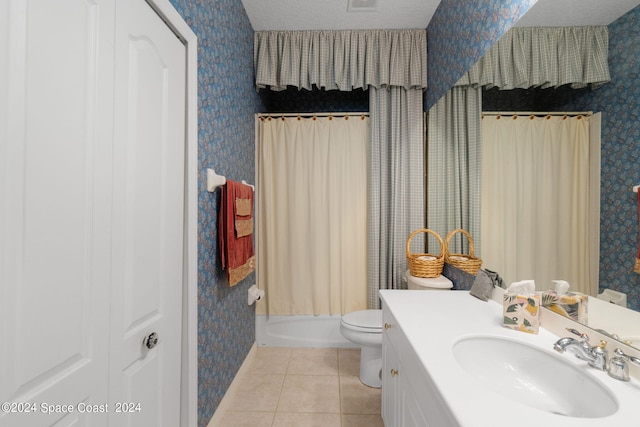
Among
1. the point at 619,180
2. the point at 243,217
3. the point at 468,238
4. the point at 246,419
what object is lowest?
the point at 246,419

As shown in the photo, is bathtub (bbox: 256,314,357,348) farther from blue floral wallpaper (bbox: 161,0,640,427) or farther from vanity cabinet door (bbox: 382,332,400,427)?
vanity cabinet door (bbox: 382,332,400,427)

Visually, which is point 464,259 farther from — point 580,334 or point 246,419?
point 246,419

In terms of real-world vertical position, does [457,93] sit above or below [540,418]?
above

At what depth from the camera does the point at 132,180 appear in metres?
0.88

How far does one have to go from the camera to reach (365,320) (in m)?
1.94

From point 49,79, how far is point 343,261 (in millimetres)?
2066

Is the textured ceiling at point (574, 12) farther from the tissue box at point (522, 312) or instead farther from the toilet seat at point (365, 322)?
the toilet seat at point (365, 322)

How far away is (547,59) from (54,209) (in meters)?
1.67

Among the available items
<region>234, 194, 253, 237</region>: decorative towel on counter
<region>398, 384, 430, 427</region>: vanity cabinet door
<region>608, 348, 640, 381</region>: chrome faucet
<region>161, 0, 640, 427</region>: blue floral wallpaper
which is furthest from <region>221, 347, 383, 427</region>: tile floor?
<region>608, 348, 640, 381</region>: chrome faucet

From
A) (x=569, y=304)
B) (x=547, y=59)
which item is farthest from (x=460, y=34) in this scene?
(x=569, y=304)

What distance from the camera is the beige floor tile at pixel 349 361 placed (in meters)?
2.04

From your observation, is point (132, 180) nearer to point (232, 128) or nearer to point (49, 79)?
point (49, 79)

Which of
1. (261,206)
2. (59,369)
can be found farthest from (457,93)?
(59,369)

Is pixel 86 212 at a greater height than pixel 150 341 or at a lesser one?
greater
